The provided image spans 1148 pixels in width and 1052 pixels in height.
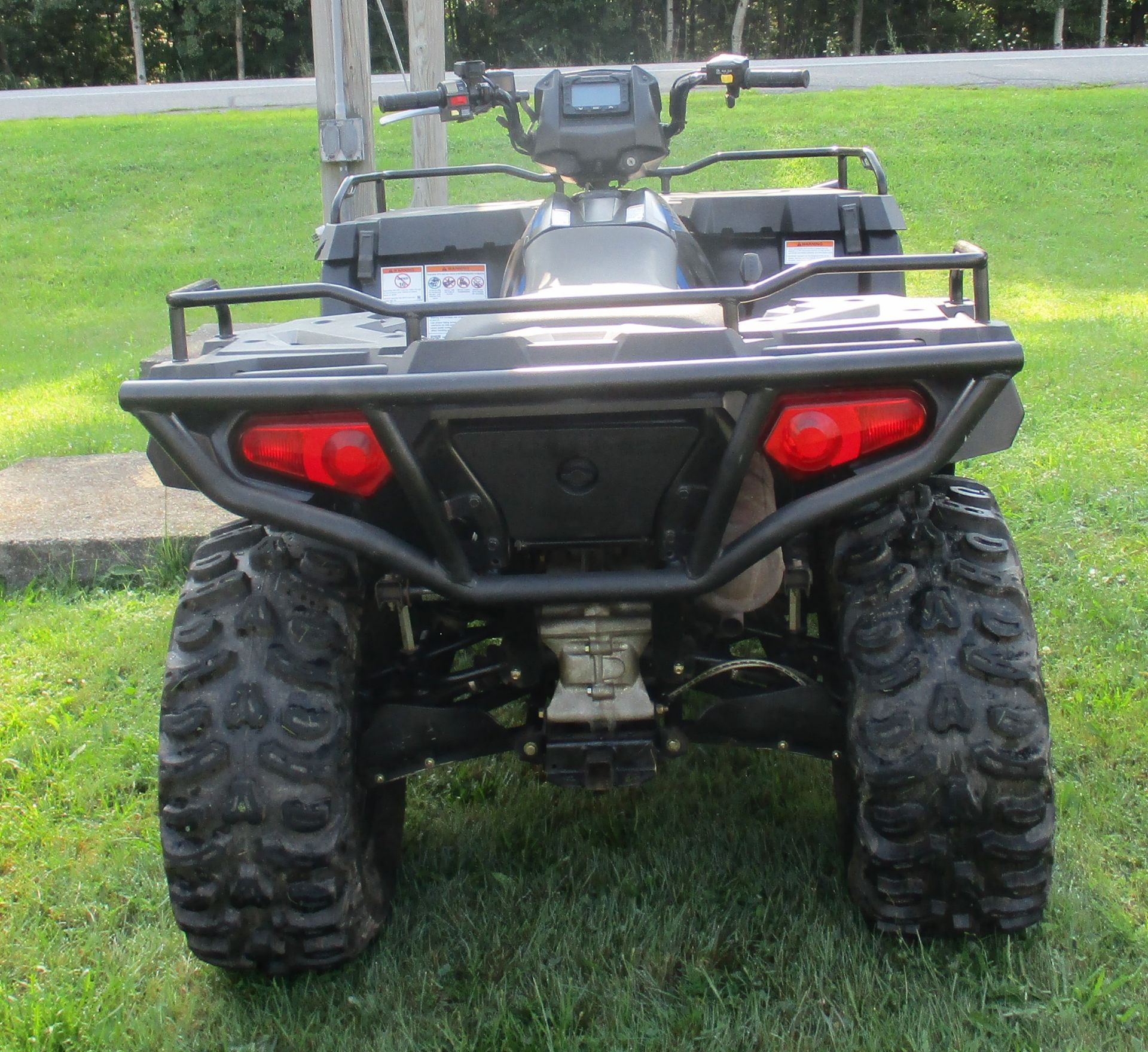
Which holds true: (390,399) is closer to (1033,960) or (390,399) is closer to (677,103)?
(1033,960)

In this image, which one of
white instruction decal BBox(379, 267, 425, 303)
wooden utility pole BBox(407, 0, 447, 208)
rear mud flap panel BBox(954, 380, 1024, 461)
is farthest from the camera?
wooden utility pole BBox(407, 0, 447, 208)

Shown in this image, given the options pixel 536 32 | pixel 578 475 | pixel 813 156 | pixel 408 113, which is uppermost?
pixel 536 32

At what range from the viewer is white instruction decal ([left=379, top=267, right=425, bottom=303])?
12.4 feet

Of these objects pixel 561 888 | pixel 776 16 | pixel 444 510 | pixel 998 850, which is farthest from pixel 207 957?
pixel 776 16

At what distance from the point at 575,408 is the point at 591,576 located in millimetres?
338

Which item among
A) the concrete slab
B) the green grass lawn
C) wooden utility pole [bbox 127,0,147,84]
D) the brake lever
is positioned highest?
wooden utility pole [bbox 127,0,147,84]

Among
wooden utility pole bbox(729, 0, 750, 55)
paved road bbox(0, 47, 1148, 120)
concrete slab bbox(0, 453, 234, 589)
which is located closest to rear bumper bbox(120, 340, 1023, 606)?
concrete slab bbox(0, 453, 234, 589)

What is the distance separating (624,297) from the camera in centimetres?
186

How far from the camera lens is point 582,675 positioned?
221 cm

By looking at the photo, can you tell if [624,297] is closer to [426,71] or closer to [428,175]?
[428,175]

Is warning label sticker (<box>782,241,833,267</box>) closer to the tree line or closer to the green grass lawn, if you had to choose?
the green grass lawn

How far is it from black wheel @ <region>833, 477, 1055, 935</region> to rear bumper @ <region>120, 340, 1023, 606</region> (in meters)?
0.28

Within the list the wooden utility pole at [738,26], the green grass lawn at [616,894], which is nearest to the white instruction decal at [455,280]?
the green grass lawn at [616,894]

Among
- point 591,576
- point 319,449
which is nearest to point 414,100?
point 319,449
